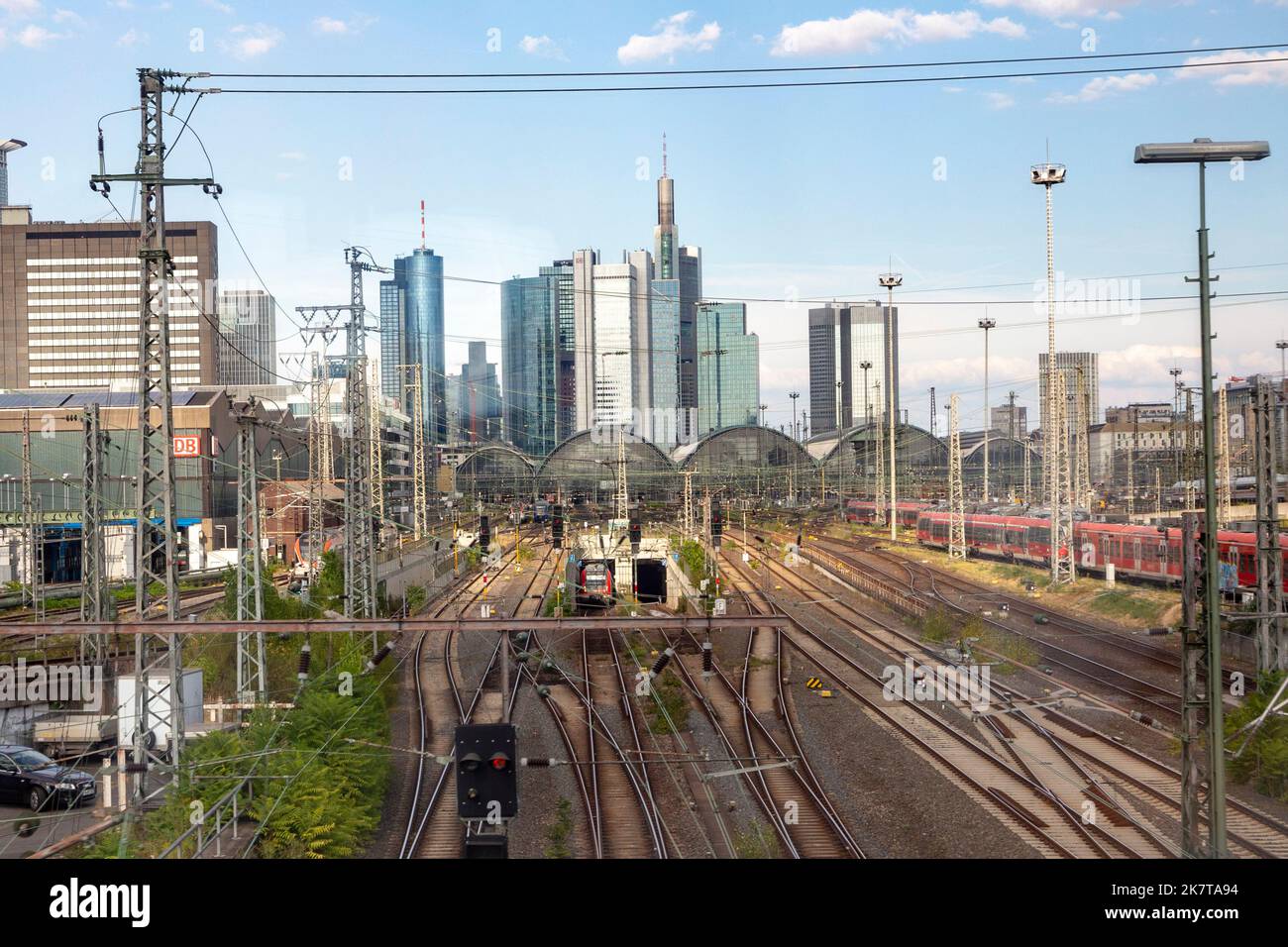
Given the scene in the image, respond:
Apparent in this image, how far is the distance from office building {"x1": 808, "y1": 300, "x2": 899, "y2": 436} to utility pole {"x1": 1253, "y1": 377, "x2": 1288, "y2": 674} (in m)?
A: 22.2

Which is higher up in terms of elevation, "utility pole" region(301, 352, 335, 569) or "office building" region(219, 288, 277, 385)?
"office building" region(219, 288, 277, 385)

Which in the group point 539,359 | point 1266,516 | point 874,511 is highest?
point 539,359

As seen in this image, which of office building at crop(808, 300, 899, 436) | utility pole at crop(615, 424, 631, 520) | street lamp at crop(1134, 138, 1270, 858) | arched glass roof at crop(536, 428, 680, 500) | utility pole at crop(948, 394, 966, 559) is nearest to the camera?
street lamp at crop(1134, 138, 1270, 858)

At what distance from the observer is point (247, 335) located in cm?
13150

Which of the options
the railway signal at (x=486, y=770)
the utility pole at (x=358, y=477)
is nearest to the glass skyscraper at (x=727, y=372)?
the utility pole at (x=358, y=477)

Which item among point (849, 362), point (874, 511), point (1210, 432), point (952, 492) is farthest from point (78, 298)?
point (1210, 432)

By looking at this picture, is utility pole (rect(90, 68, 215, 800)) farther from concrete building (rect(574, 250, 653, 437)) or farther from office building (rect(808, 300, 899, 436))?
concrete building (rect(574, 250, 653, 437))

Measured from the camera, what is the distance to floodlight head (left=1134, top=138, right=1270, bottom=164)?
659 centimetres

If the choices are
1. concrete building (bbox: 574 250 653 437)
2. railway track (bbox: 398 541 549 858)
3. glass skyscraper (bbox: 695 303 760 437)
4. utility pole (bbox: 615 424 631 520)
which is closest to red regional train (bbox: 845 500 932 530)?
utility pole (bbox: 615 424 631 520)

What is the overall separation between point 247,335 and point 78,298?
55250mm

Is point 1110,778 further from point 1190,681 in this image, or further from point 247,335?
point 247,335

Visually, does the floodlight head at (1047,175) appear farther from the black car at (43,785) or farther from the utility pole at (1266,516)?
the black car at (43,785)

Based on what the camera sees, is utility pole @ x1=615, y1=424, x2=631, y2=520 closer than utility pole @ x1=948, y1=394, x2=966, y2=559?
No

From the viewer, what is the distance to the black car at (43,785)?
40.4 feet
